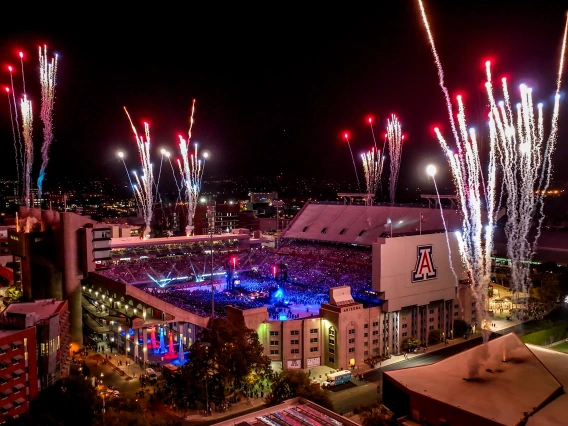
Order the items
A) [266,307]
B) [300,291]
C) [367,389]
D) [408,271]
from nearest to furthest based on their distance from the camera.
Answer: [367,389]
[266,307]
[408,271]
[300,291]

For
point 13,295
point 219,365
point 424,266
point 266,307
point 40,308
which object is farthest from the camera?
point 13,295

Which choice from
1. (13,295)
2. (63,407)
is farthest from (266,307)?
(13,295)

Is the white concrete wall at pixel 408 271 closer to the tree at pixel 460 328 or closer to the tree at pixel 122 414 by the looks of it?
the tree at pixel 460 328

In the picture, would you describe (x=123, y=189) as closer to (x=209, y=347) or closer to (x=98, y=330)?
(x=98, y=330)

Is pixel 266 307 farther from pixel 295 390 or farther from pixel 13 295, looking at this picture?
pixel 13 295

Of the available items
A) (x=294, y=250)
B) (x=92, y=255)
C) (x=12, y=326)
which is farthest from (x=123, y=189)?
(x=12, y=326)

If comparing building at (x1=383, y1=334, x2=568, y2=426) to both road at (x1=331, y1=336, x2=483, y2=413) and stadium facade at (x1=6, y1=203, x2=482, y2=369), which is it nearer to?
road at (x1=331, y1=336, x2=483, y2=413)

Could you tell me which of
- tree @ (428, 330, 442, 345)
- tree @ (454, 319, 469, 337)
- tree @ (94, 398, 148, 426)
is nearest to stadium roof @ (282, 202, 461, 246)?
tree @ (454, 319, 469, 337)

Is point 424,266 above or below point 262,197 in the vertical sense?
below
